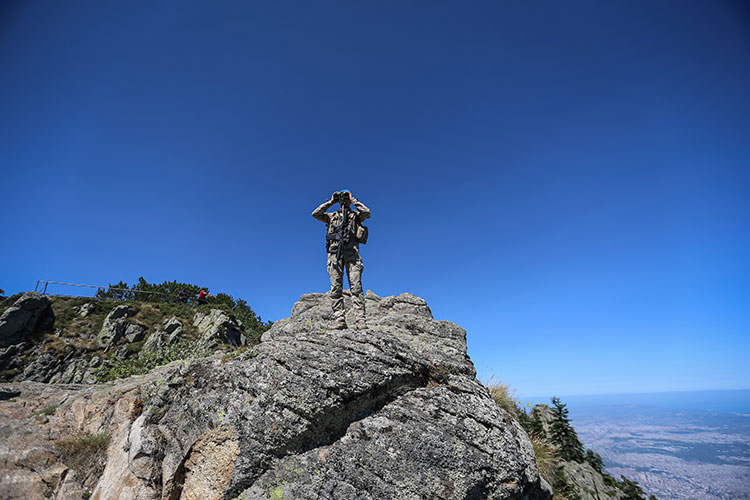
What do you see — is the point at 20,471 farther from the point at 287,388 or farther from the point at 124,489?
the point at 287,388

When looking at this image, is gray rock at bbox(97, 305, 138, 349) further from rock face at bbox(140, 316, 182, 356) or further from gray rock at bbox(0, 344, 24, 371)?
gray rock at bbox(0, 344, 24, 371)

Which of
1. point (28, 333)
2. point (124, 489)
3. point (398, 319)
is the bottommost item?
point (124, 489)

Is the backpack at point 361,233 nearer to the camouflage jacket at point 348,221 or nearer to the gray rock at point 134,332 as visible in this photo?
the camouflage jacket at point 348,221

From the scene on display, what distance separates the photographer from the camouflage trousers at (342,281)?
8.96m

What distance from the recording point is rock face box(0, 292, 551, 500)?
4.80 meters

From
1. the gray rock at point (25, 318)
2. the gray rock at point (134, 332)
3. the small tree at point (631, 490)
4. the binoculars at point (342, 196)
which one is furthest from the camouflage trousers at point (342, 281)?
the gray rock at point (25, 318)

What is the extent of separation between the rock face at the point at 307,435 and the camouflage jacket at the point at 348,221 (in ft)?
10.3

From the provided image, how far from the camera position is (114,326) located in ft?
86.5

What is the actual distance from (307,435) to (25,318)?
36.3m

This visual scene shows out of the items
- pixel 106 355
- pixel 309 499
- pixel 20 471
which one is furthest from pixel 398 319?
pixel 106 355

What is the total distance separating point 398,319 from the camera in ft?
31.8

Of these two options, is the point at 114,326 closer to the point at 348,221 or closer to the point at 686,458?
the point at 348,221

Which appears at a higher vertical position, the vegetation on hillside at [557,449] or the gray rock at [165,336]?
the gray rock at [165,336]

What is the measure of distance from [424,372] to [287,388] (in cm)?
292
